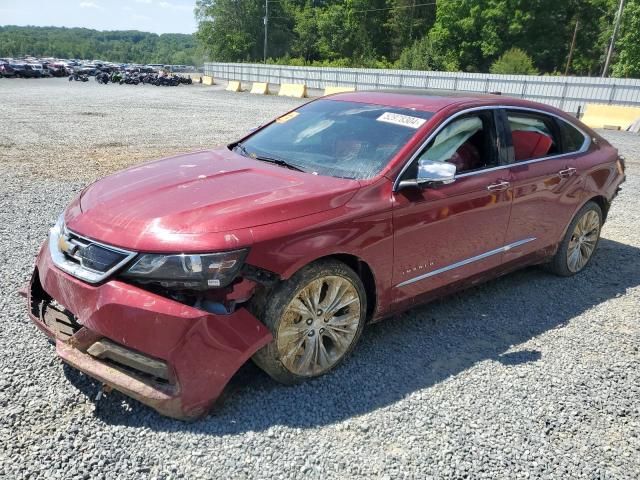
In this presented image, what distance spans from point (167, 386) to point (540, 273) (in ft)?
13.0

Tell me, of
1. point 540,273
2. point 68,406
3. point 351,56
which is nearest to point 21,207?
point 68,406

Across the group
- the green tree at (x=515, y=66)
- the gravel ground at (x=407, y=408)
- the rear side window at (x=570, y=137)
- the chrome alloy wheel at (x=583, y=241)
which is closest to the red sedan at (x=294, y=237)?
the rear side window at (x=570, y=137)

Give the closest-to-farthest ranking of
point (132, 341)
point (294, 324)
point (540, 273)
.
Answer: point (132, 341), point (294, 324), point (540, 273)

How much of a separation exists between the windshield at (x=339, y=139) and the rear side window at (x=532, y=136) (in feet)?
3.26

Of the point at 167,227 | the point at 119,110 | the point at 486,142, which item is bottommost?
the point at 119,110

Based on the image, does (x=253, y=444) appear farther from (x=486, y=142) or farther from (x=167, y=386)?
(x=486, y=142)

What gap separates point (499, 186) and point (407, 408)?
1.90 m

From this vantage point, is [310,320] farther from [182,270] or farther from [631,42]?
[631,42]

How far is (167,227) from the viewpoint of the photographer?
107 inches

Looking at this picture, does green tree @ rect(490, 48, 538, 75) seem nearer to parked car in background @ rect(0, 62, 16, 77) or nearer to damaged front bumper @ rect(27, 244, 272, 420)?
parked car in background @ rect(0, 62, 16, 77)

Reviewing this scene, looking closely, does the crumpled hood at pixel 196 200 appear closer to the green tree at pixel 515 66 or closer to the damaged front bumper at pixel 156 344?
the damaged front bumper at pixel 156 344

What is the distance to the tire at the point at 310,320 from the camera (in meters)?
2.91

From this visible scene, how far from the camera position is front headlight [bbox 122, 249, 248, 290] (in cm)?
262

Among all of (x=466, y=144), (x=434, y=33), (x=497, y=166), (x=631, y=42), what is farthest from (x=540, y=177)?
(x=434, y=33)
